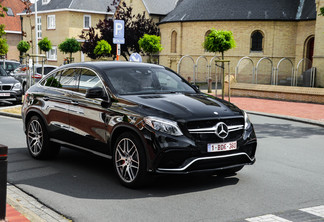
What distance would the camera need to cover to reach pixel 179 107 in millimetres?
6160

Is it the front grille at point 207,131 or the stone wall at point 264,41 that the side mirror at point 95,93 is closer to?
the front grille at point 207,131

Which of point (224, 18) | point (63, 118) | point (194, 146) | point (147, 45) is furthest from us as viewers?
point (224, 18)

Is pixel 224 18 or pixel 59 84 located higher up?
pixel 224 18

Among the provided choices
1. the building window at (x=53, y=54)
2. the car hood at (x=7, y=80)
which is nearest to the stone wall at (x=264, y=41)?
the building window at (x=53, y=54)

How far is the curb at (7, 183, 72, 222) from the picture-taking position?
4895 mm

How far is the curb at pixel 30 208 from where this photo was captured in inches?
193

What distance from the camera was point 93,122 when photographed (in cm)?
684

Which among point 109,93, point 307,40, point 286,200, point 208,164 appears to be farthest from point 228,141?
point 307,40

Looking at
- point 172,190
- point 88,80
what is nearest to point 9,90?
point 88,80

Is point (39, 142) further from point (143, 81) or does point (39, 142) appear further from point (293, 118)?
point (293, 118)

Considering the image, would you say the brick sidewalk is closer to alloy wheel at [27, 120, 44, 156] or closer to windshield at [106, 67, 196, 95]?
windshield at [106, 67, 196, 95]

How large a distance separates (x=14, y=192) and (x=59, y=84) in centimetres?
249

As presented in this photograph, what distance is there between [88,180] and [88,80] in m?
1.57

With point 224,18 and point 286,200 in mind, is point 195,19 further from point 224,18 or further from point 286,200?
point 286,200
